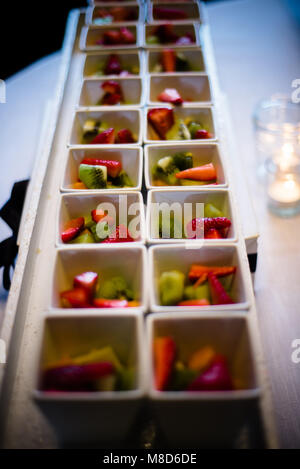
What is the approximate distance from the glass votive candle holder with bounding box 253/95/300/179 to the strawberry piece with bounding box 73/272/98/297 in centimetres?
88

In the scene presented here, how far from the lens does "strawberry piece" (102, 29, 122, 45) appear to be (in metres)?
1.52

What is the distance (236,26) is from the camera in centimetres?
227

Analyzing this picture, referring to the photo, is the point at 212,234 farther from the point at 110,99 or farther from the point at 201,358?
the point at 110,99

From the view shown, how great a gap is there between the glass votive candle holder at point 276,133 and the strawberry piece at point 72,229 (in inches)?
31.2

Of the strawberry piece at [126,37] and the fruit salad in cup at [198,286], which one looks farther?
the strawberry piece at [126,37]

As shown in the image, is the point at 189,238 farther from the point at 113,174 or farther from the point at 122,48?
the point at 122,48

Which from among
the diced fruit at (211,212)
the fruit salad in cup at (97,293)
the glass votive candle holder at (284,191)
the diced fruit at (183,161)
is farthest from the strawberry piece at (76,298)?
the glass votive candle holder at (284,191)

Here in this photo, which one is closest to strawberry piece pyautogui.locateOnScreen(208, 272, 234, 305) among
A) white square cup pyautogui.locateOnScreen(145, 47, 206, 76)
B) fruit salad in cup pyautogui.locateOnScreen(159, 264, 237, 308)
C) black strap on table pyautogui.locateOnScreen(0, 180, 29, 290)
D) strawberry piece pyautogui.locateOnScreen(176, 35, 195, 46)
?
fruit salad in cup pyautogui.locateOnScreen(159, 264, 237, 308)

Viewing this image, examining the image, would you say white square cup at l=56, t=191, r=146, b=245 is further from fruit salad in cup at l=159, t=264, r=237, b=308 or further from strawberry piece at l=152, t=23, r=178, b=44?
strawberry piece at l=152, t=23, r=178, b=44

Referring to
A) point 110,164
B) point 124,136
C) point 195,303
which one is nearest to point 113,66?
point 124,136

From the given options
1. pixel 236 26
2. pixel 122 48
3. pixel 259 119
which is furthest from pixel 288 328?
pixel 236 26

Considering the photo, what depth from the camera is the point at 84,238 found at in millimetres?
917

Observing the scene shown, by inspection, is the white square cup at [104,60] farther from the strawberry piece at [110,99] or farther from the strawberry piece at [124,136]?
the strawberry piece at [124,136]

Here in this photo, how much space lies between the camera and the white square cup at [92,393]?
0.61 metres
